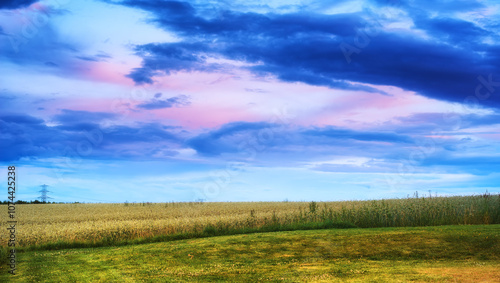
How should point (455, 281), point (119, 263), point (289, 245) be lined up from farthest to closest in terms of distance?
point (289, 245), point (119, 263), point (455, 281)

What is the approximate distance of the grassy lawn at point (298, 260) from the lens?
12492mm

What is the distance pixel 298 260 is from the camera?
49.6 ft

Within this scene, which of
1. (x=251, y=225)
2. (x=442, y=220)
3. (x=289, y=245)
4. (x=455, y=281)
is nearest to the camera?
(x=455, y=281)

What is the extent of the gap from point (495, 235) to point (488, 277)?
6290mm

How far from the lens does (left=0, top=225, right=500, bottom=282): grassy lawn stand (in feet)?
41.0

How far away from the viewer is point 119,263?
1595cm

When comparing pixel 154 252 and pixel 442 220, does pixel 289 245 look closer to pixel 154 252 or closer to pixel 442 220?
pixel 154 252

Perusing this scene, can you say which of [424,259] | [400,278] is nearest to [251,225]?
[424,259]

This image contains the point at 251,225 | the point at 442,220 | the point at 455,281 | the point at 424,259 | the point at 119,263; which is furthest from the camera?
the point at 251,225

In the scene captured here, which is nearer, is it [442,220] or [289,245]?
[289,245]

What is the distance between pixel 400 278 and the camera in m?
11.6

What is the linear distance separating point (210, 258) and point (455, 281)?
8.96 meters

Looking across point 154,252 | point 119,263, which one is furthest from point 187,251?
point 119,263

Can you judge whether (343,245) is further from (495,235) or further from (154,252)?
(154,252)
